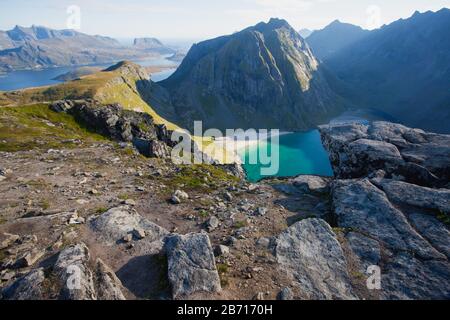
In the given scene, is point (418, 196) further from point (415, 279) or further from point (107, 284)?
point (107, 284)

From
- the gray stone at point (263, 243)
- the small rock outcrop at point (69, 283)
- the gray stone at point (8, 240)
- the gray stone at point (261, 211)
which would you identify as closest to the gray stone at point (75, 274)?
the small rock outcrop at point (69, 283)

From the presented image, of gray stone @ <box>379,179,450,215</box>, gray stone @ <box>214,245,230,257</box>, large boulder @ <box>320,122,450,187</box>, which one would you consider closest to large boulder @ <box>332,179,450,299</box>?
gray stone @ <box>379,179,450,215</box>

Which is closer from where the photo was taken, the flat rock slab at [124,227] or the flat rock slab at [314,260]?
the flat rock slab at [314,260]

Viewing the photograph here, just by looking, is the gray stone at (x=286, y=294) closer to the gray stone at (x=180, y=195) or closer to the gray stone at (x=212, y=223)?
the gray stone at (x=212, y=223)

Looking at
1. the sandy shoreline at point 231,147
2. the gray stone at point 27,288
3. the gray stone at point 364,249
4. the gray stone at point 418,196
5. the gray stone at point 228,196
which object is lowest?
the sandy shoreline at point 231,147

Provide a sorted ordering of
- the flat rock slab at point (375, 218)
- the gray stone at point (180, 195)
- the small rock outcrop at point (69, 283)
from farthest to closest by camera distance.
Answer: the gray stone at point (180, 195)
the flat rock slab at point (375, 218)
the small rock outcrop at point (69, 283)
